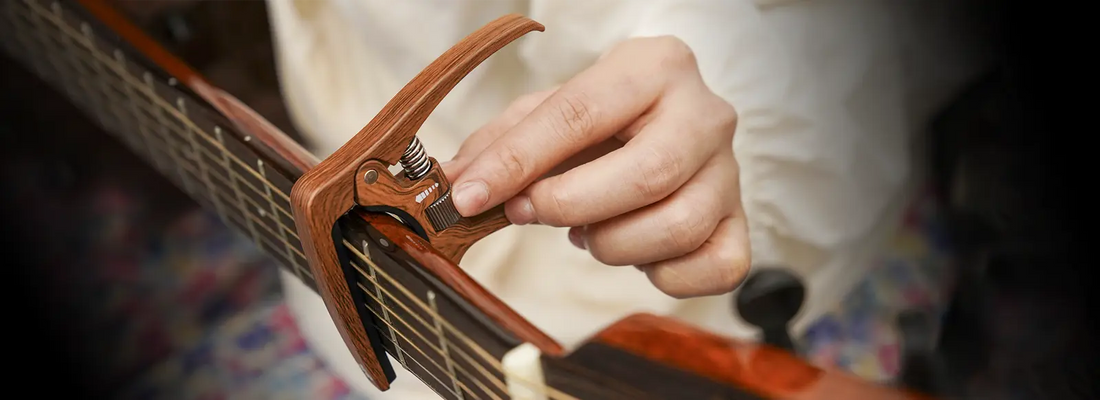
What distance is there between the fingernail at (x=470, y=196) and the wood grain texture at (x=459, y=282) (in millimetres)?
24

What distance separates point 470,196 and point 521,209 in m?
0.04

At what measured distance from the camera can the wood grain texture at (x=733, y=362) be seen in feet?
0.70

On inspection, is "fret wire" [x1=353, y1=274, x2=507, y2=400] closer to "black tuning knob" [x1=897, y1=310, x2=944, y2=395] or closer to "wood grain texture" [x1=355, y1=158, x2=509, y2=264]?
"wood grain texture" [x1=355, y1=158, x2=509, y2=264]

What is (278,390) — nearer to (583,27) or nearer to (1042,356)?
(583,27)

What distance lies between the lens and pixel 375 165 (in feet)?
1.00

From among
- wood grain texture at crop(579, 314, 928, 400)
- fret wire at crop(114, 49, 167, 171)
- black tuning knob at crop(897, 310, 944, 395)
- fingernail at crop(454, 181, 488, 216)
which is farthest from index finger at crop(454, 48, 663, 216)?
black tuning knob at crop(897, 310, 944, 395)

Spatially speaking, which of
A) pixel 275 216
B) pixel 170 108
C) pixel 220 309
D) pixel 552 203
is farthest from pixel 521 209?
pixel 220 309

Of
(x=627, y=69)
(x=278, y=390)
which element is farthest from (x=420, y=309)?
(x=278, y=390)

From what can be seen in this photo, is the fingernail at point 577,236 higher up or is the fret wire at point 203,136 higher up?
the fret wire at point 203,136

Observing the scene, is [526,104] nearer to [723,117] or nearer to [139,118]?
[723,117]

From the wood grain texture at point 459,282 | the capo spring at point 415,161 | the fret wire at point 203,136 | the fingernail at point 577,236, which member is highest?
the capo spring at point 415,161

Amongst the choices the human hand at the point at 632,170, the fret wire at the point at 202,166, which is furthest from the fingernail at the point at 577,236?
the fret wire at the point at 202,166

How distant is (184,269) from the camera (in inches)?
33.9

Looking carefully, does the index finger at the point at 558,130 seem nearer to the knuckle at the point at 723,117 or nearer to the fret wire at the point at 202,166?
the knuckle at the point at 723,117
